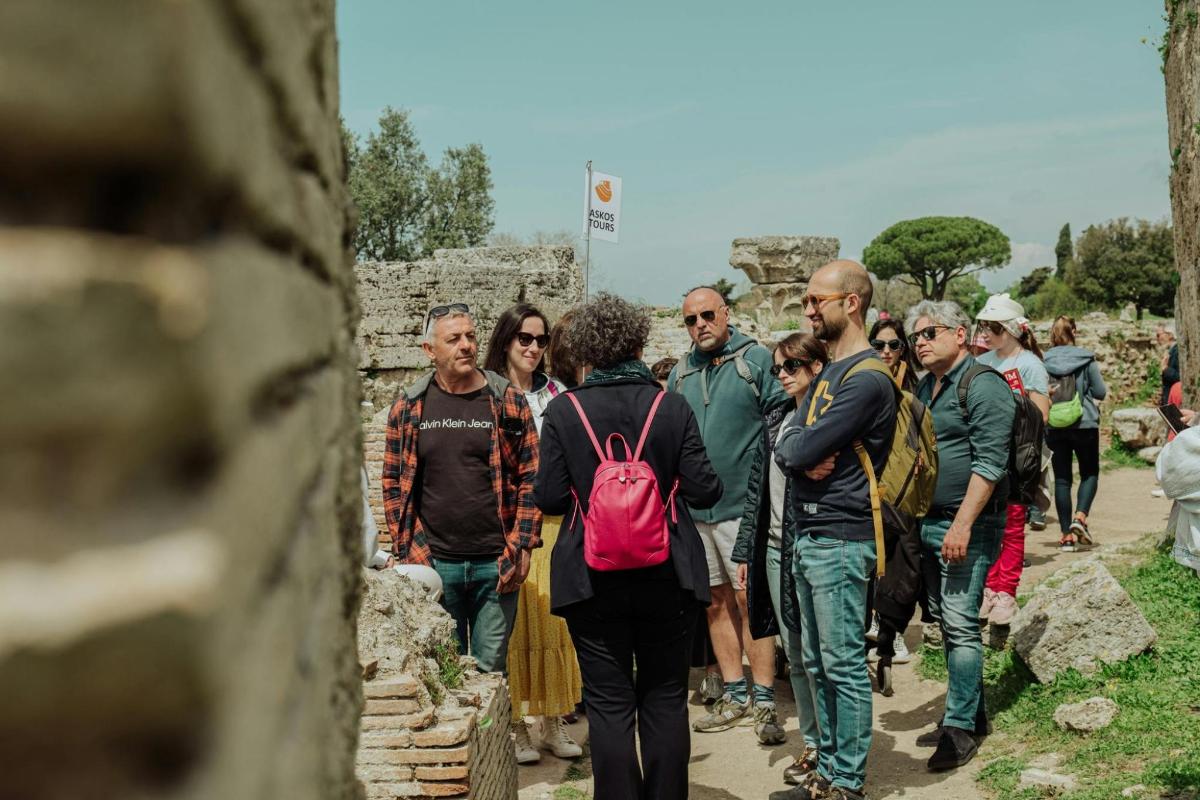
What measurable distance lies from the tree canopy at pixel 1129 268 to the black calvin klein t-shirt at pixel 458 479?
1275 inches

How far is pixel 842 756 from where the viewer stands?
414cm

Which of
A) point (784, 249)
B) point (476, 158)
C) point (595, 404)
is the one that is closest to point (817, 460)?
point (595, 404)

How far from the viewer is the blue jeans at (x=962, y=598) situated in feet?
15.5

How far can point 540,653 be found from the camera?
5039mm

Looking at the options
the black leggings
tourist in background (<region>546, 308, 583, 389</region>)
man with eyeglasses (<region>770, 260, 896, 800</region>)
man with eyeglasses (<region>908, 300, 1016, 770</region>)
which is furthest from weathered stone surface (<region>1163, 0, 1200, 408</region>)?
tourist in background (<region>546, 308, 583, 389</region>)

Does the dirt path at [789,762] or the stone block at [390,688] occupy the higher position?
the stone block at [390,688]

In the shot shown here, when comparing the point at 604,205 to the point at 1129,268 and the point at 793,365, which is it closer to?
the point at 793,365

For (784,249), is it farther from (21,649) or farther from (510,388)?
(21,649)

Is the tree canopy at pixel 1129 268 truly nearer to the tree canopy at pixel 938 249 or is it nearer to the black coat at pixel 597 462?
the tree canopy at pixel 938 249

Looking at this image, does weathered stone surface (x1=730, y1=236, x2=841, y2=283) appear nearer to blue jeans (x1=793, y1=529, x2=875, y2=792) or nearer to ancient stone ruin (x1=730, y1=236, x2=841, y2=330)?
ancient stone ruin (x1=730, y1=236, x2=841, y2=330)

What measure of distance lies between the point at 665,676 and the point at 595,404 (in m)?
0.99

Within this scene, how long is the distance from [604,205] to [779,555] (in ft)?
24.2

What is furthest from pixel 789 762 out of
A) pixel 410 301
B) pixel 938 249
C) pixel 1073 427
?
pixel 938 249

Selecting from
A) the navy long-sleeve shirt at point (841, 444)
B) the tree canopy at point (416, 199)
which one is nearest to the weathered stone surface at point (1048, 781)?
the navy long-sleeve shirt at point (841, 444)
